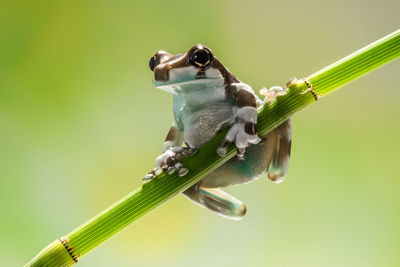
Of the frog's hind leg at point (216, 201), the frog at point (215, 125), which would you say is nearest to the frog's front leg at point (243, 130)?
the frog at point (215, 125)

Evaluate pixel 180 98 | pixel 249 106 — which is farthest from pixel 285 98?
pixel 180 98

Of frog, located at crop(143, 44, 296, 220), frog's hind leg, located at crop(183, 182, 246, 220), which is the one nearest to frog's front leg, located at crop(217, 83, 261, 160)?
frog, located at crop(143, 44, 296, 220)

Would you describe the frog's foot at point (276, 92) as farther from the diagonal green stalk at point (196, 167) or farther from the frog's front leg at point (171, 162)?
the frog's front leg at point (171, 162)

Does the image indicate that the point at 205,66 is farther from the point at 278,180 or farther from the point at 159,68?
the point at 278,180

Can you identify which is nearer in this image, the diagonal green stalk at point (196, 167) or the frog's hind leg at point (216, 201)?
the diagonal green stalk at point (196, 167)

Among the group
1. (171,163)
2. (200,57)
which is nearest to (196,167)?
(171,163)

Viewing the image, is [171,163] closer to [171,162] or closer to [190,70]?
[171,162]

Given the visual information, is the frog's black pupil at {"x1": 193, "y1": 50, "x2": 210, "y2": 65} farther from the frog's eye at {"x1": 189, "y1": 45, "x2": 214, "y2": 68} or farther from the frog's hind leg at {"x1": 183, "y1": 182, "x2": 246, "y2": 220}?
the frog's hind leg at {"x1": 183, "y1": 182, "x2": 246, "y2": 220}
